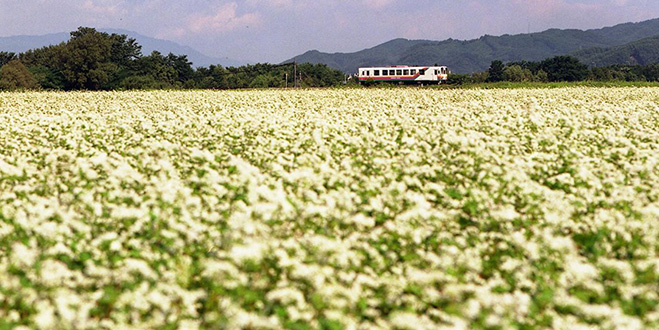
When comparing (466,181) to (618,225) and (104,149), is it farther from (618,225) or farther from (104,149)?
(104,149)

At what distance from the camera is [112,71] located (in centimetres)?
10688

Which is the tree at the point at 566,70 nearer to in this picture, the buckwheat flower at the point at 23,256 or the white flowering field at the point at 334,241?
the white flowering field at the point at 334,241

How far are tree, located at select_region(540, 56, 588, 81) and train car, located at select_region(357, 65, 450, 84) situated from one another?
7331cm

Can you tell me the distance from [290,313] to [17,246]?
3033mm

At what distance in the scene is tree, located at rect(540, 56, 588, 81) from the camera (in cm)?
12631

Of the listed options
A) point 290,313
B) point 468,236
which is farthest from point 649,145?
point 290,313

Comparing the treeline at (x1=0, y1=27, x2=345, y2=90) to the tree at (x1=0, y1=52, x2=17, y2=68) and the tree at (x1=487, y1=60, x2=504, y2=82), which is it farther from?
the tree at (x1=487, y1=60, x2=504, y2=82)

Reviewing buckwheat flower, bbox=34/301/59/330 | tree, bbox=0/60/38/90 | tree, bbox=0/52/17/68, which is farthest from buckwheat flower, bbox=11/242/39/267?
tree, bbox=0/52/17/68

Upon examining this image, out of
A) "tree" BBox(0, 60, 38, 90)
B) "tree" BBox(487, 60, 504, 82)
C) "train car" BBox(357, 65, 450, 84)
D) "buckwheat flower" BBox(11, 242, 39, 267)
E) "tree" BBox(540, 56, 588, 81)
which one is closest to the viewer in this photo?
"buckwheat flower" BBox(11, 242, 39, 267)

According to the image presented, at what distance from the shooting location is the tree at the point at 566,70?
126 metres

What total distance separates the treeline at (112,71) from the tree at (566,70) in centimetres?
5701

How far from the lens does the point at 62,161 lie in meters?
11.4

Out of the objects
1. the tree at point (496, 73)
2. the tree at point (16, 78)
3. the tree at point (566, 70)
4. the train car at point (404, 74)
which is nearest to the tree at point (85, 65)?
the tree at point (16, 78)

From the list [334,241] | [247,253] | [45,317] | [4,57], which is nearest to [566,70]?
[4,57]
